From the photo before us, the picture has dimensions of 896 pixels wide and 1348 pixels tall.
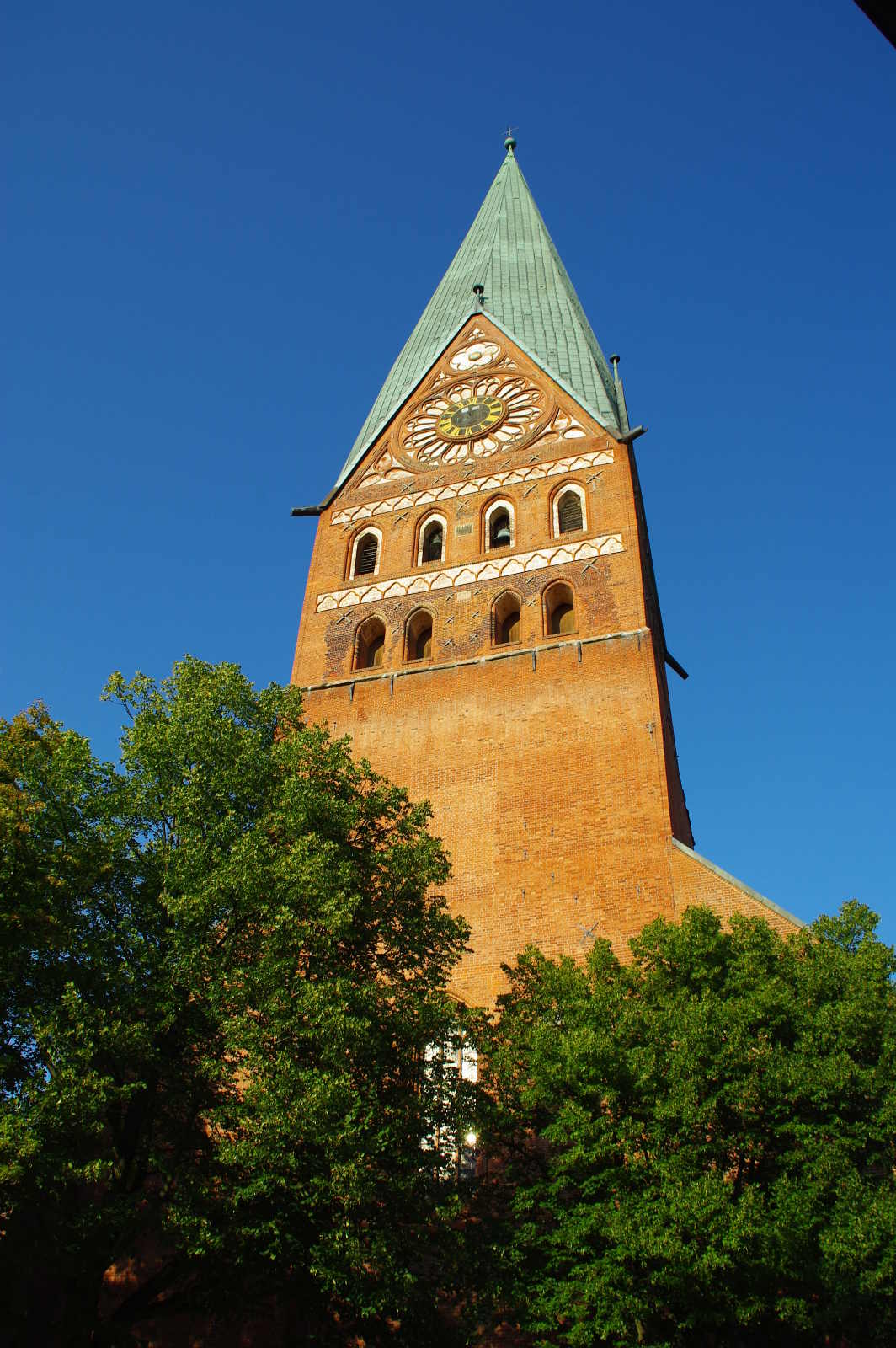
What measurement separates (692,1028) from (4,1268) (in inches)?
273

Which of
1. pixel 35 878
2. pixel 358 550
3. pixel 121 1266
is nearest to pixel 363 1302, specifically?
pixel 35 878

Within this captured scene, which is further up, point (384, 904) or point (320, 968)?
point (384, 904)

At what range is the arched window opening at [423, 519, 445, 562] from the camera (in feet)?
80.4

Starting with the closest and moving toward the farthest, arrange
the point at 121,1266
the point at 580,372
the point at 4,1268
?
the point at 4,1268 < the point at 121,1266 < the point at 580,372

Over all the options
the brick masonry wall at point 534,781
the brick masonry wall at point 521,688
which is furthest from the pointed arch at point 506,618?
the brick masonry wall at point 534,781

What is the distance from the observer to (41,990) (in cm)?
1095

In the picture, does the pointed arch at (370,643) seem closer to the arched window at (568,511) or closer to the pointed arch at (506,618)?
the pointed arch at (506,618)

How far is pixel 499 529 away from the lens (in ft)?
80.2

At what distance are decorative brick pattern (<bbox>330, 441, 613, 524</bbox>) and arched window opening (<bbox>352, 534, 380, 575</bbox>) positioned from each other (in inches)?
21.3

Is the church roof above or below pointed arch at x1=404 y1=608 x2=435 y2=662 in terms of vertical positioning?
above

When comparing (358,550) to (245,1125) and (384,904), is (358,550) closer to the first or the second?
(384,904)

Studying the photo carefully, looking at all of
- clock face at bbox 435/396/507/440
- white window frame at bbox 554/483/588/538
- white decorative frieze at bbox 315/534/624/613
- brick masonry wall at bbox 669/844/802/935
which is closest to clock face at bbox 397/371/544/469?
clock face at bbox 435/396/507/440

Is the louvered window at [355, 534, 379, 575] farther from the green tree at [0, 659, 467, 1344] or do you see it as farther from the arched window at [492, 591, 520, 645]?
the green tree at [0, 659, 467, 1344]

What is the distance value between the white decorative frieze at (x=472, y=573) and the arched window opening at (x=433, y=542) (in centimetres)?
85
